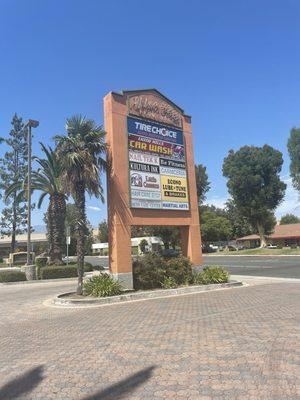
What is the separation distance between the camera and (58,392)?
18.4ft

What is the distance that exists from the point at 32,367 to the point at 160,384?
224 cm

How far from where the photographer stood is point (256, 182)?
63.6 metres

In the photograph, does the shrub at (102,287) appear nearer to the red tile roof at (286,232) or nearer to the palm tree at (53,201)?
the palm tree at (53,201)

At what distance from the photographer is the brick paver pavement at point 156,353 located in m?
5.56

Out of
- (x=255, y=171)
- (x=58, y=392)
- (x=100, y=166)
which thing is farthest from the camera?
(x=255, y=171)

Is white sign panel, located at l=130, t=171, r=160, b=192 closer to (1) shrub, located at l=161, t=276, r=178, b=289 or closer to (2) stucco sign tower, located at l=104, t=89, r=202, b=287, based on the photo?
(2) stucco sign tower, located at l=104, t=89, r=202, b=287

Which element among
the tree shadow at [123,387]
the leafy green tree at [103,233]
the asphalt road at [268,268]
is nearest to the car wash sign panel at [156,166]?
the asphalt road at [268,268]

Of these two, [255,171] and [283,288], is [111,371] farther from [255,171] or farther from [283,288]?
[255,171]

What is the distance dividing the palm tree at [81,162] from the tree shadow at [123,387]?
940 centimetres

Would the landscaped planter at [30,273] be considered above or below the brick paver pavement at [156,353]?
above

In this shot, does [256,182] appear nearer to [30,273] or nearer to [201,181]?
[201,181]

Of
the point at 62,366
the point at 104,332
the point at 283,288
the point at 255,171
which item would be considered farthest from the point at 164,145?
the point at 255,171

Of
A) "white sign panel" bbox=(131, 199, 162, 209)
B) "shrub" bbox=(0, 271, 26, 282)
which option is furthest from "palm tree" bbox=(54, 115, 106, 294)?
"shrub" bbox=(0, 271, 26, 282)

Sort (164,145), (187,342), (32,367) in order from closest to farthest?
(32,367) → (187,342) → (164,145)
